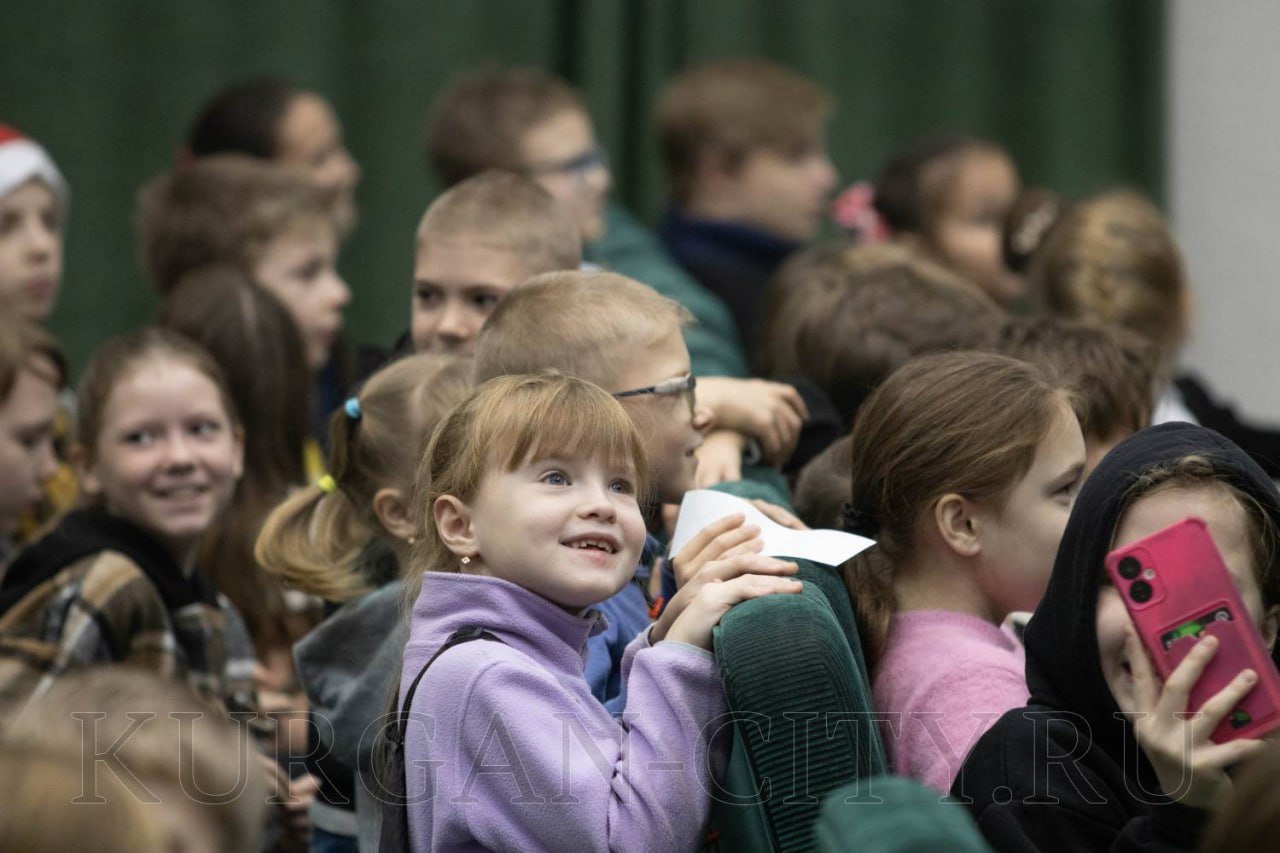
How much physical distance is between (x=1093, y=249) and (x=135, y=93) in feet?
11.3

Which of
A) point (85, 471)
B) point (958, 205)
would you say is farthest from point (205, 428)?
point (958, 205)

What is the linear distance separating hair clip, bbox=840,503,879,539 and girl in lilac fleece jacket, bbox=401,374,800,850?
1.13 feet

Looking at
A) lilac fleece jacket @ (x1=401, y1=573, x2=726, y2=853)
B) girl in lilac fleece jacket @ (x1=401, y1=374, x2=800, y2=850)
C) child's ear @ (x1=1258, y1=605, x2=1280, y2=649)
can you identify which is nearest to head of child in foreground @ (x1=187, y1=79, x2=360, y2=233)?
girl in lilac fleece jacket @ (x1=401, y1=374, x2=800, y2=850)

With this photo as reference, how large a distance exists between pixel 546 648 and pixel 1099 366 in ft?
3.92

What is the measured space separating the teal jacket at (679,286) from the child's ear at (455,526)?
4.98 ft

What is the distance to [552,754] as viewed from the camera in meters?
1.83

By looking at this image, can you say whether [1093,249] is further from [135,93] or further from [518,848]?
[135,93]

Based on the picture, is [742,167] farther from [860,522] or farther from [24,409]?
[860,522]

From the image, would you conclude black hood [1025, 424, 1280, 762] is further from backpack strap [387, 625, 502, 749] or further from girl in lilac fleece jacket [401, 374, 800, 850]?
backpack strap [387, 625, 502, 749]

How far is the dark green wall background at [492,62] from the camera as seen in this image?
573 cm

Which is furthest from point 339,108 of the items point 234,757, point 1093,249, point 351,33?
point 234,757

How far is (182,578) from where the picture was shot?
116 inches

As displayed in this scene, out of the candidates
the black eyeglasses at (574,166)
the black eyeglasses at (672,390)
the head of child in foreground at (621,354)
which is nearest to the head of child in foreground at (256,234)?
the black eyeglasses at (574,166)

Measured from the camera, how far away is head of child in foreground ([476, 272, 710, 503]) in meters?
2.32
